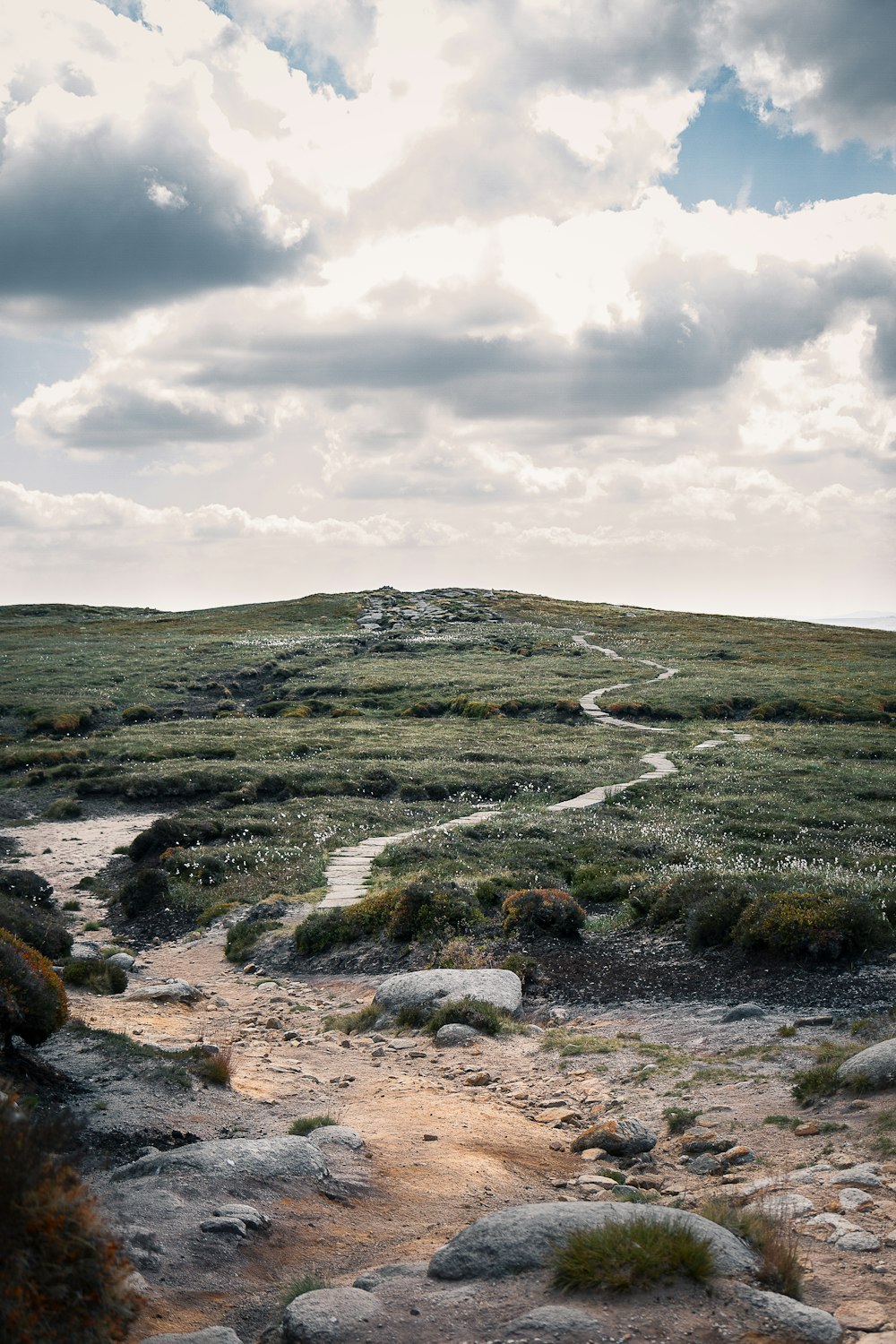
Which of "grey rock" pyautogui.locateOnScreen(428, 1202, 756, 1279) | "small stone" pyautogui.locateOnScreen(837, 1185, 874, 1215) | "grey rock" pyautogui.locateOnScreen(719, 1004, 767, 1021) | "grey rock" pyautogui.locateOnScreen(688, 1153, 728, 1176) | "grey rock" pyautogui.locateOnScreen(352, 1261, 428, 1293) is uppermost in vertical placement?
"grey rock" pyautogui.locateOnScreen(428, 1202, 756, 1279)

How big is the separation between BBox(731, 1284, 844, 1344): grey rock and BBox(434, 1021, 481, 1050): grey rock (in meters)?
6.87

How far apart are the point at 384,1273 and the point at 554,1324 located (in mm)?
1411

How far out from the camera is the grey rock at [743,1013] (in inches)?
469

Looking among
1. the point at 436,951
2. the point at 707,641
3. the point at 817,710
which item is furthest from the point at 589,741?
the point at 707,641

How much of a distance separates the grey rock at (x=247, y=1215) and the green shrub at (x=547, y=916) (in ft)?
31.9

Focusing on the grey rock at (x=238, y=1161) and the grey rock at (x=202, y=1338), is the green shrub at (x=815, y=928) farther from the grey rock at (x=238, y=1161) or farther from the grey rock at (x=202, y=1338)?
the grey rock at (x=202, y=1338)

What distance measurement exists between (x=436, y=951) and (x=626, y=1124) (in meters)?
7.00

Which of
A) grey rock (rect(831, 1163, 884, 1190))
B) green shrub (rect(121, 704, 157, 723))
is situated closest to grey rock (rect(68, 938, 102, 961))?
grey rock (rect(831, 1163, 884, 1190))

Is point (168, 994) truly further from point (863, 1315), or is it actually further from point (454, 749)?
point (454, 749)

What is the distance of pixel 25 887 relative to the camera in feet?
63.7

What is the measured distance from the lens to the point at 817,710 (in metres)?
Answer: 52.3

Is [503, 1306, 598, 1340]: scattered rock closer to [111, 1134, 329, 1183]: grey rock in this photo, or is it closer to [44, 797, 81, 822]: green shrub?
[111, 1134, 329, 1183]: grey rock

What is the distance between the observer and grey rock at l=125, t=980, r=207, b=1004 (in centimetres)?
1367

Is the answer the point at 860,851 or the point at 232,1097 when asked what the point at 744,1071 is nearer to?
the point at 232,1097
